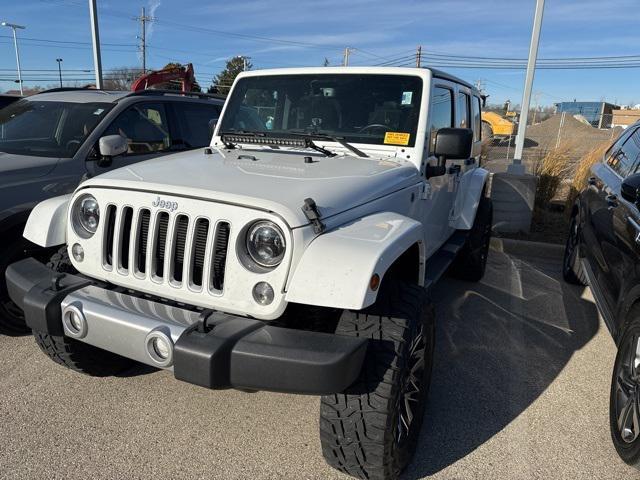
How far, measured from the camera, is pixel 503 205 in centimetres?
695

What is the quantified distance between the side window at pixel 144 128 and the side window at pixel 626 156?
4143 millimetres

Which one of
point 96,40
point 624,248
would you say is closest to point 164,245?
point 624,248

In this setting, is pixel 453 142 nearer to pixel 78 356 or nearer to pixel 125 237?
pixel 125 237

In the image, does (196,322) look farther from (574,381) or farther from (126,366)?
(574,381)

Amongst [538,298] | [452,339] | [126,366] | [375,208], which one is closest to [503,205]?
[538,298]

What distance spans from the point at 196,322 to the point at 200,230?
421 millimetres

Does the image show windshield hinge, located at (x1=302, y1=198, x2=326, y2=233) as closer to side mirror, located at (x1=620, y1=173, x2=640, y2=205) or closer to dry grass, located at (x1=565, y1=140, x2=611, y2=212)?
side mirror, located at (x1=620, y1=173, x2=640, y2=205)

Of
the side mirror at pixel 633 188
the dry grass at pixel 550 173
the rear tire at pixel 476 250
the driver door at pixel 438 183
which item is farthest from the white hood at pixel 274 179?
the dry grass at pixel 550 173

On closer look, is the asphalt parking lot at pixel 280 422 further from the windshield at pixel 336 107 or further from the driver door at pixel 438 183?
the windshield at pixel 336 107

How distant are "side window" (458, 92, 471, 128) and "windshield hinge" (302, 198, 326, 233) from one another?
104 inches

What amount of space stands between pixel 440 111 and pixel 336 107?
2.61 feet

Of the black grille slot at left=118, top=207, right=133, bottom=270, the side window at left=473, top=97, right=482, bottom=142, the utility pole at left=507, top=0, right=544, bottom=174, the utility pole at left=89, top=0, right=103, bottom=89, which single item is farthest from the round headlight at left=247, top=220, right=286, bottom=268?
the utility pole at left=89, top=0, right=103, bottom=89

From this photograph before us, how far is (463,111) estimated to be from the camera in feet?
15.1

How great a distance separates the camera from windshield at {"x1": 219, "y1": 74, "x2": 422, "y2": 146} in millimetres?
3385
